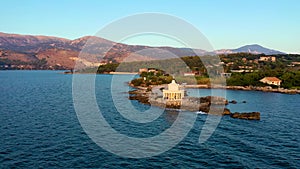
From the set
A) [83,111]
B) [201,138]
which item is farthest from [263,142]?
[83,111]

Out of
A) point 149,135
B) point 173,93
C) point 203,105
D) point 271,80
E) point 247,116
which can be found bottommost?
point 149,135

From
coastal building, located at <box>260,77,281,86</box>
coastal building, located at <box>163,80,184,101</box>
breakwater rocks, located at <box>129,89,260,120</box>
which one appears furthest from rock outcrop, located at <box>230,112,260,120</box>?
coastal building, located at <box>260,77,281,86</box>

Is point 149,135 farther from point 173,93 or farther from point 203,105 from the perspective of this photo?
point 173,93

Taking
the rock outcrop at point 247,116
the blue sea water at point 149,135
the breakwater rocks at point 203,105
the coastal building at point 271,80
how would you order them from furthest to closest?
the coastal building at point 271,80, the breakwater rocks at point 203,105, the rock outcrop at point 247,116, the blue sea water at point 149,135

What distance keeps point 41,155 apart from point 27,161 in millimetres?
1478

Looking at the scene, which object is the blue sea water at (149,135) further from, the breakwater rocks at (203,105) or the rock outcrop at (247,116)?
the breakwater rocks at (203,105)

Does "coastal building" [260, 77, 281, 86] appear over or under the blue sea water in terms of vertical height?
over

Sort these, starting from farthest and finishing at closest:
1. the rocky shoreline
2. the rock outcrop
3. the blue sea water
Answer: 1. the rocky shoreline
2. the rock outcrop
3. the blue sea water

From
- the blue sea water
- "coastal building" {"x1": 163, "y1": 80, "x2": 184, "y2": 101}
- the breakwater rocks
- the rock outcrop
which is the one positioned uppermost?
"coastal building" {"x1": 163, "y1": 80, "x2": 184, "y2": 101}

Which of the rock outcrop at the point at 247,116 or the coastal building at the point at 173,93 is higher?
the coastal building at the point at 173,93

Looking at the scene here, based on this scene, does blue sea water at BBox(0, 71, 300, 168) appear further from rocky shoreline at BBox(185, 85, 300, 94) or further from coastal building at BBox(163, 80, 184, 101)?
rocky shoreline at BBox(185, 85, 300, 94)

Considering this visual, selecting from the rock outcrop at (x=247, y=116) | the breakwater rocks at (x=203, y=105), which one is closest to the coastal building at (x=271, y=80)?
the breakwater rocks at (x=203, y=105)

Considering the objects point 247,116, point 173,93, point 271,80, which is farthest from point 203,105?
point 271,80

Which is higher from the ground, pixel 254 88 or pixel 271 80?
pixel 271 80
